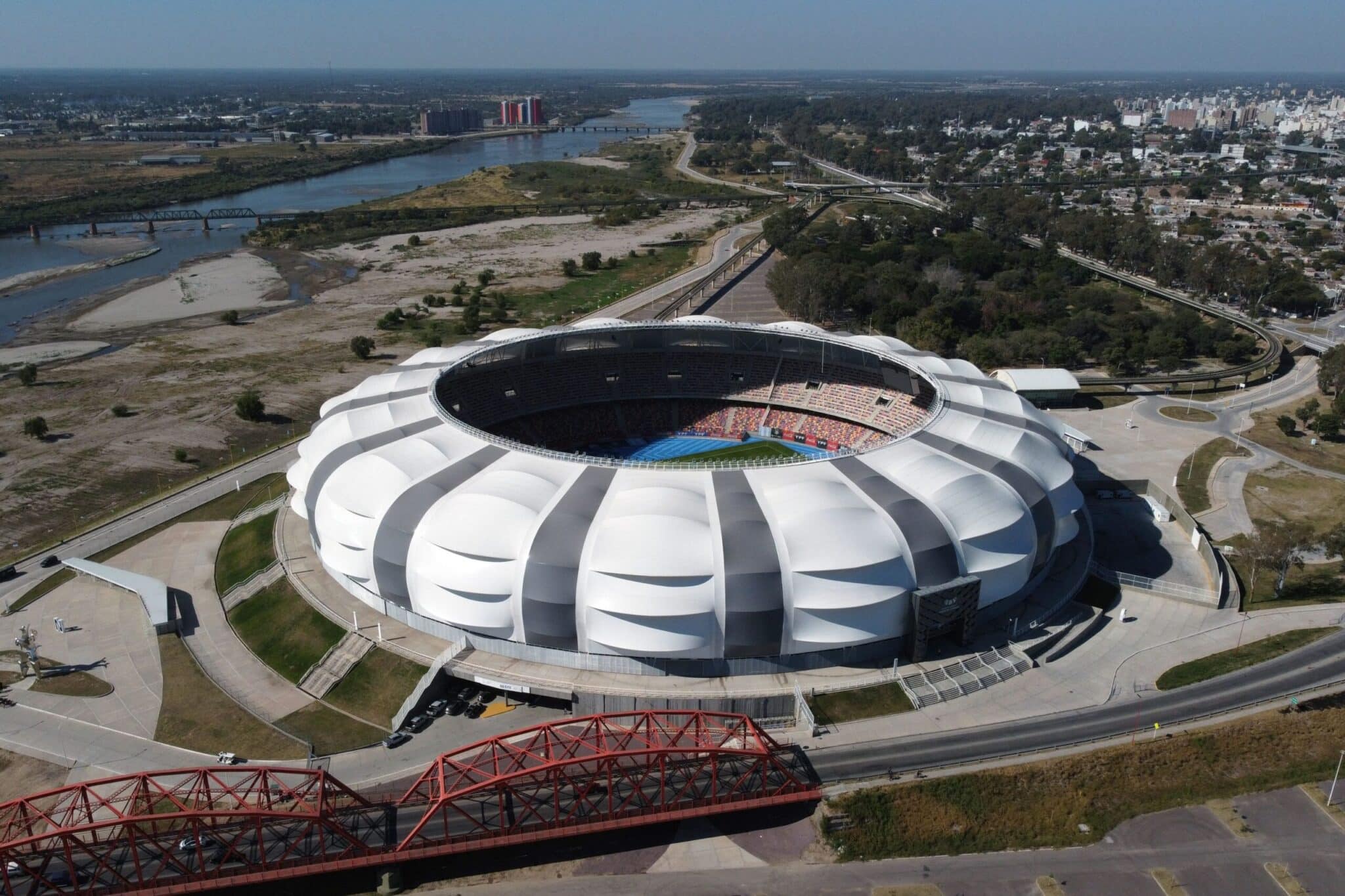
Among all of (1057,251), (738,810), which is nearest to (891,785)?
(738,810)

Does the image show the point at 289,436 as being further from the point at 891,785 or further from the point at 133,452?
the point at 891,785

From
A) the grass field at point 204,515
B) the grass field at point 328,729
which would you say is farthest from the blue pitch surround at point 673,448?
the grass field at point 328,729

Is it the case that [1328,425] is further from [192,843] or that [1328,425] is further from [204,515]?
[204,515]

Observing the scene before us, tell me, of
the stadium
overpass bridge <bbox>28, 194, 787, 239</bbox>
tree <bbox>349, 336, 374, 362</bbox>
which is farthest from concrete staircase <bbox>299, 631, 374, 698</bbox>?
overpass bridge <bbox>28, 194, 787, 239</bbox>

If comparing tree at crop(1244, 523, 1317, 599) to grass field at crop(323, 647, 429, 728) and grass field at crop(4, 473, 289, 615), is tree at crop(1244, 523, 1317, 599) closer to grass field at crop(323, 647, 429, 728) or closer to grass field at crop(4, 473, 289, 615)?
grass field at crop(323, 647, 429, 728)

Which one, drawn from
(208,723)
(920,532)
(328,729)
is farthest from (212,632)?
(920,532)

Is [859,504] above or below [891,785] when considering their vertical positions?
above
